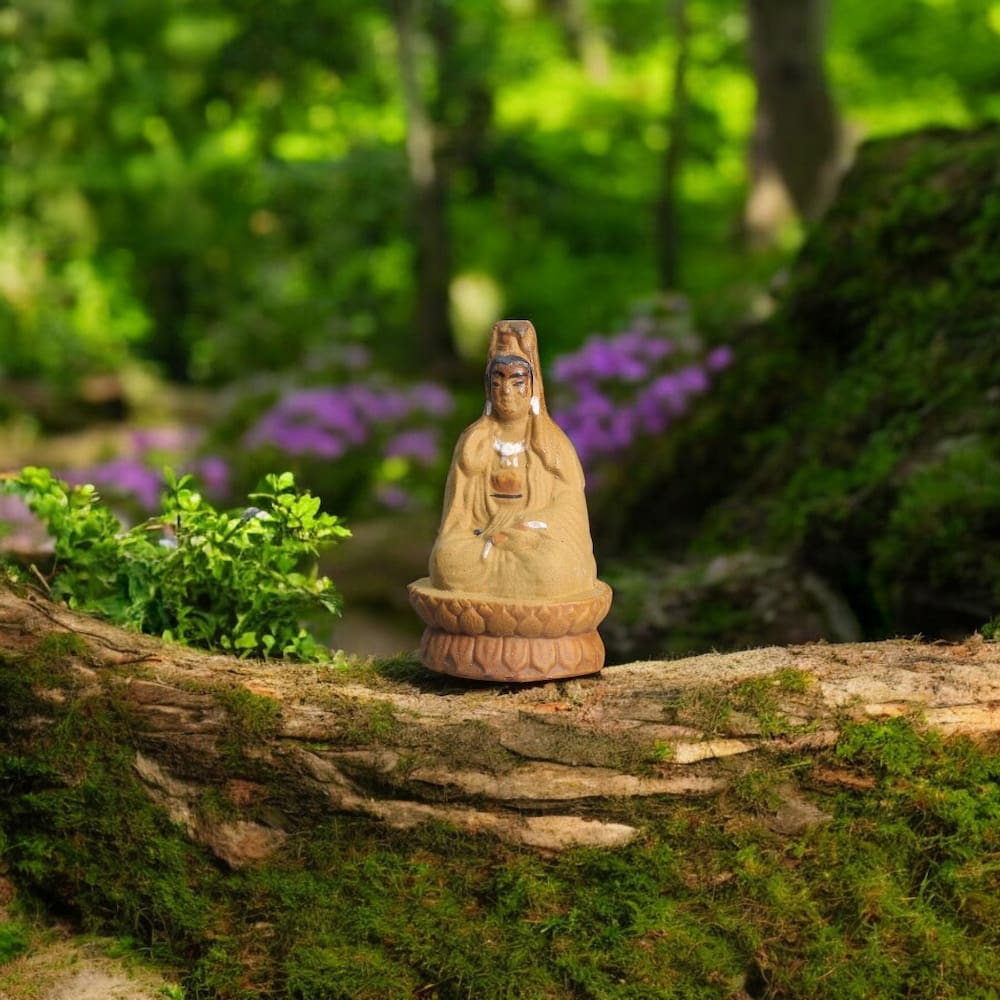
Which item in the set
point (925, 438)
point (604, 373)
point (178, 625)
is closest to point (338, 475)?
point (604, 373)

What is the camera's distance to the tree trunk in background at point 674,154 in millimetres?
11820

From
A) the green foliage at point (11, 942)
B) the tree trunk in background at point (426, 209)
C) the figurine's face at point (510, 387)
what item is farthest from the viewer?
the tree trunk in background at point (426, 209)

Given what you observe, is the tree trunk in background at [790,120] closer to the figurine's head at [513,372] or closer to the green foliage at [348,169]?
the green foliage at [348,169]

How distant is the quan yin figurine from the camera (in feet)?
12.1

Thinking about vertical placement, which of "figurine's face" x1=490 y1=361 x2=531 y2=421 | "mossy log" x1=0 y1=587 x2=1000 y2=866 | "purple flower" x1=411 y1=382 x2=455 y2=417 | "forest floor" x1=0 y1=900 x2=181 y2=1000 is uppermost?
"purple flower" x1=411 y1=382 x2=455 y2=417

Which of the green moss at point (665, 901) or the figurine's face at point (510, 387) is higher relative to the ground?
the figurine's face at point (510, 387)

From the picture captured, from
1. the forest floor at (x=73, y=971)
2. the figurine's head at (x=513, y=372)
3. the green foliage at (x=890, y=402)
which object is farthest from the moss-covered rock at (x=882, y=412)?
the forest floor at (x=73, y=971)

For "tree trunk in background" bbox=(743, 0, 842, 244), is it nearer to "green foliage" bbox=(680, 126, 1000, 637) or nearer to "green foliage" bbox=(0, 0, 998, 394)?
"green foliage" bbox=(0, 0, 998, 394)

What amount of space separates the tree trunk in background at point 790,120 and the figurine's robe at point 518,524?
8572 millimetres

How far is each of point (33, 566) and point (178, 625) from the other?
506mm

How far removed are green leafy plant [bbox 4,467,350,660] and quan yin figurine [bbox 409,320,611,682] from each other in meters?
0.50

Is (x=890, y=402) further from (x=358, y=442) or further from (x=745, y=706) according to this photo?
(x=358, y=442)

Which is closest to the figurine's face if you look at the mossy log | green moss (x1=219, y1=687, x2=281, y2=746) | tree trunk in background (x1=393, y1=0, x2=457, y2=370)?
the mossy log

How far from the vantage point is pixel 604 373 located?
8062 mm
